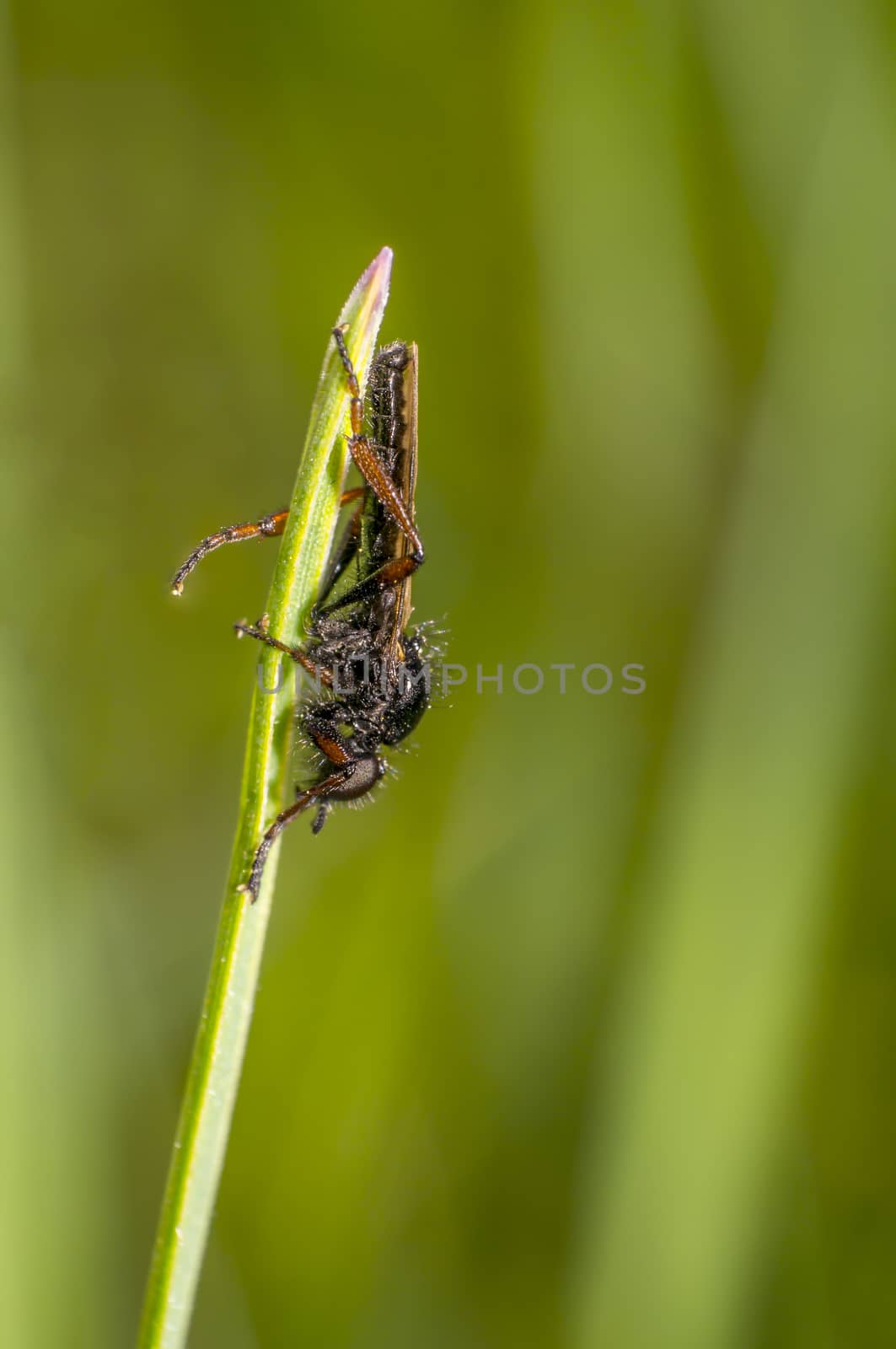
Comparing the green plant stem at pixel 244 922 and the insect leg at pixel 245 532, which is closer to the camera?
the green plant stem at pixel 244 922

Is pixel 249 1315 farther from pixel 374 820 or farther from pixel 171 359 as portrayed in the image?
pixel 171 359

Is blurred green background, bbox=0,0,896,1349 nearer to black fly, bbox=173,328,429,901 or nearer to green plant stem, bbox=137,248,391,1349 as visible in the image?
black fly, bbox=173,328,429,901

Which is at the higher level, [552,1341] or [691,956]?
[691,956]

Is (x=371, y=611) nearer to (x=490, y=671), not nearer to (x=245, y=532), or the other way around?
(x=245, y=532)

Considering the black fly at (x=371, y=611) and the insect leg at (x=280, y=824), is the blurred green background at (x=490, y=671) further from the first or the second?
the black fly at (x=371, y=611)

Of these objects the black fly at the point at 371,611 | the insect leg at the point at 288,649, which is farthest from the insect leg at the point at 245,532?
the insect leg at the point at 288,649

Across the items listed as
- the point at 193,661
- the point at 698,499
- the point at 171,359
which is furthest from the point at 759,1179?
the point at 171,359

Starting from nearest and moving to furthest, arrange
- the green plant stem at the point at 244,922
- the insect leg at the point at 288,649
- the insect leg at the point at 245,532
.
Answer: the green plant stem at the point at 244,922 → the insect leg at the point at 288,649 → the insect leg at the point at 245,532
